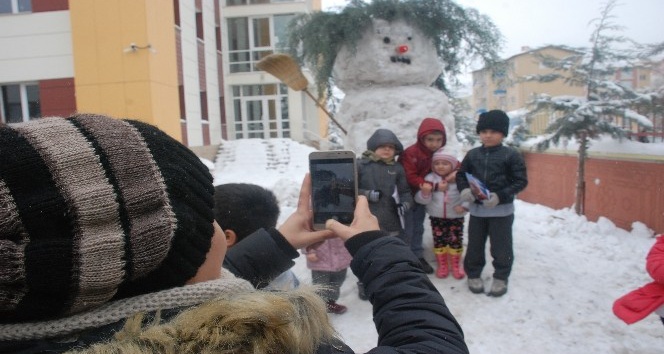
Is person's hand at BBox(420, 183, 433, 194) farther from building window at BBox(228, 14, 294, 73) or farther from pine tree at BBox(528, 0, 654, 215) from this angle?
building window at BBox(228, 14, 294, 73)

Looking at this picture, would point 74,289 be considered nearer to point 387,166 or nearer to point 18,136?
point 18,136

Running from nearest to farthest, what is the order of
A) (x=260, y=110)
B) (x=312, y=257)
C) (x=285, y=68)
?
(x=312, y=257) < (x=285, y=68) < (x=260, y=110)

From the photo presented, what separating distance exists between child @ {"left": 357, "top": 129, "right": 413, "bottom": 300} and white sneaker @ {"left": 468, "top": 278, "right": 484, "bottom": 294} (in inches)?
29.7

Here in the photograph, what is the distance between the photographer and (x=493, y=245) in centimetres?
410

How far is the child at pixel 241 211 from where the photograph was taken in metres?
2.42

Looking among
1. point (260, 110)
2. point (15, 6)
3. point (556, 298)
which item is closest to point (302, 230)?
point (556, 298)

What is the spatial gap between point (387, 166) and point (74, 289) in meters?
3.59

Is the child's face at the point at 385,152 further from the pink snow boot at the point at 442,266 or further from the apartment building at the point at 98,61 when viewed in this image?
the apartment building at the point at 98,61

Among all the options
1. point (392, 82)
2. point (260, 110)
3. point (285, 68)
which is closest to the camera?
point (392, 82)

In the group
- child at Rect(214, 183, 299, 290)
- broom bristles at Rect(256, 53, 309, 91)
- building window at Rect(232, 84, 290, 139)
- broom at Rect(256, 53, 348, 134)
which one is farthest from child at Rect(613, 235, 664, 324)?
building window at Rect(232, 84, 290, 139)

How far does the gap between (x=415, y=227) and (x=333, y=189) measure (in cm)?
276

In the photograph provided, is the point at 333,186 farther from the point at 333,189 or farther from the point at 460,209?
the point at 460,209

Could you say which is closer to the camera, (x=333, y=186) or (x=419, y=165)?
(x=333, y=186)

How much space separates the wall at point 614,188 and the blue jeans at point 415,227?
3.03m
